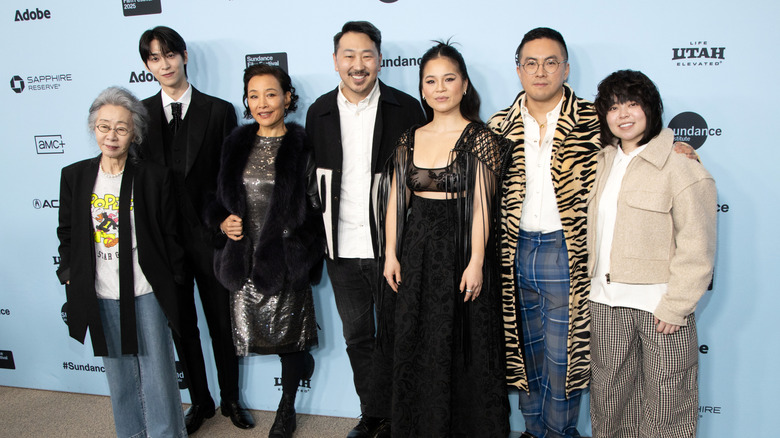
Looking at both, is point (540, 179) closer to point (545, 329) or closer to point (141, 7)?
point (545, 329)

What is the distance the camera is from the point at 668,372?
1.85m

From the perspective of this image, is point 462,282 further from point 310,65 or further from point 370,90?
point 310,65

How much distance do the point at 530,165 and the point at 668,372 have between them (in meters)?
0.98

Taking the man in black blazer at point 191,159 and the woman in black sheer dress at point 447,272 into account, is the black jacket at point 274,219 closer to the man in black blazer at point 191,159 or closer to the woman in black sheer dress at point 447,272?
the man in black blazer at point 191,159

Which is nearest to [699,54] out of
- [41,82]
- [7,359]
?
[41,82]

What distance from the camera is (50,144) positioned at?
307 cm

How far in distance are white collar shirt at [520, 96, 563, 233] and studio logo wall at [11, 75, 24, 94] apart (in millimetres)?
3129

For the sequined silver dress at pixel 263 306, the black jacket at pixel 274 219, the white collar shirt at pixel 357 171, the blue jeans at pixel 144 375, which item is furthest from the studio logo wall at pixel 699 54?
the blue jeans at pixel 144 375

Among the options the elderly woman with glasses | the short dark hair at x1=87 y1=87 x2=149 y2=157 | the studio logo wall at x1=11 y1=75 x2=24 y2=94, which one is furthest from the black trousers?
the studio logo wall at x1=11 y1=75 x2=24 y2=94

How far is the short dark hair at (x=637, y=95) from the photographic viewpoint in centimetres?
185

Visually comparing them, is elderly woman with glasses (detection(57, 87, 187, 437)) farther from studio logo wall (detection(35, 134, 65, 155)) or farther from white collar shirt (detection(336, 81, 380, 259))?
studio logo wall (detection(35, 134, 65, 155))

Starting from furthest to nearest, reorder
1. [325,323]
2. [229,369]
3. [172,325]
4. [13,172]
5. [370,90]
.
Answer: [13,172] → [325,323] → [229,369] → [370,90] → [172,325]

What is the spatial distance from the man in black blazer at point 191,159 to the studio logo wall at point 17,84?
46.3 inches

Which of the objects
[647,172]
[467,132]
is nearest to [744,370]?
[647,172]
